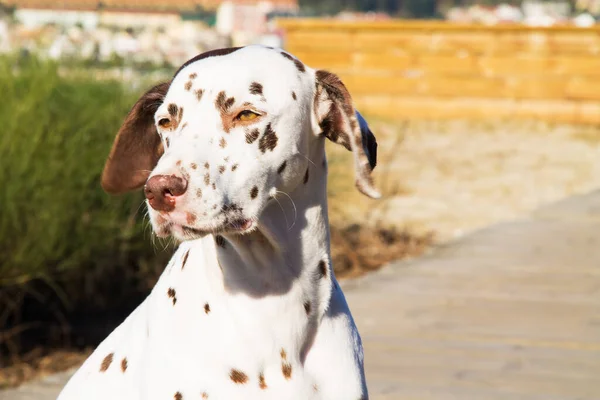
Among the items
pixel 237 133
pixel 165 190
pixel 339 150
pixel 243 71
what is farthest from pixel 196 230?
pixel 339 150

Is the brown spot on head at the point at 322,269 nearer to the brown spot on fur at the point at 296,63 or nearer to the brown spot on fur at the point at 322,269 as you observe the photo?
the brown spot on fur at the point at 322,269

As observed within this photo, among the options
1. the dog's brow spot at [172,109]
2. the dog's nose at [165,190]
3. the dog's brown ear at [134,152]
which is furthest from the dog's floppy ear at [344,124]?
the dog's nose at [165,190]

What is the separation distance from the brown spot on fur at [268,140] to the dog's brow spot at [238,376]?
2.16ft

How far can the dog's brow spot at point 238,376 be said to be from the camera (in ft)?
10.8

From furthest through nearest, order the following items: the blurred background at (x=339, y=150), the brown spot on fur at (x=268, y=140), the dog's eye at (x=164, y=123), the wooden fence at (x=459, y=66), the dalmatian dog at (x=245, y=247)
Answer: the wooden fence at (x=459, y=66)
the blurred background at (x=339, y=150)
the dog's eye at (x=164, y=123)
the brown spot on fur at (x=268, y=140)
the dalmatian dog at (x=245, y=247)

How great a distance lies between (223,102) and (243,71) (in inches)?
5.5

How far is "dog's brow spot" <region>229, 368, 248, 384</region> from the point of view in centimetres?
330

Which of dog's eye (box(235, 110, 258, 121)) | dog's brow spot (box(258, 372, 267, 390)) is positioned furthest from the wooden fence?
dog's brow spot (box(258, 372, 267, 390))

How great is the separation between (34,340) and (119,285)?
85cm

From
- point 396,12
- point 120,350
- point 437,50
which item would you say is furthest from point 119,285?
point 396,12

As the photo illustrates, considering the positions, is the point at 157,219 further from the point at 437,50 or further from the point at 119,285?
the point at 437,50

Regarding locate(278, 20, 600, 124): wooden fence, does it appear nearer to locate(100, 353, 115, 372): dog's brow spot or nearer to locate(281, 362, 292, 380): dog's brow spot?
locate(100, 353, 115, 372): dog's brow spot

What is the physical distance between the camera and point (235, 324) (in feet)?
11.2

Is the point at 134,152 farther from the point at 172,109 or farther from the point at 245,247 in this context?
the point at 245,247
